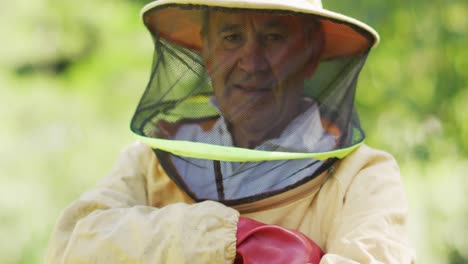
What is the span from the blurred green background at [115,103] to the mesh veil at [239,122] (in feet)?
9.77

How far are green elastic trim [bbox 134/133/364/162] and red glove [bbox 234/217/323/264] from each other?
24 centimetres

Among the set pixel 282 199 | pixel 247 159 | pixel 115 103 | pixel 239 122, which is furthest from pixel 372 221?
pixel 115 103

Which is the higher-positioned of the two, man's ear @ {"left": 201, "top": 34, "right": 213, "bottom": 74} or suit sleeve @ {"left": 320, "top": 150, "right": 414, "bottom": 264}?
man's ear @ {"left": 201, "top": 34, "right": 213, "bottom": 74}

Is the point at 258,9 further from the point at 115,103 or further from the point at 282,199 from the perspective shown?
the point at 115,103

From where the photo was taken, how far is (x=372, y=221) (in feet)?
7.88

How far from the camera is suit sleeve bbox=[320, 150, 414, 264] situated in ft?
7.59

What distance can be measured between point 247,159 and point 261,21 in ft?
1.58

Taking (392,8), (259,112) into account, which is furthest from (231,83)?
(392,8)

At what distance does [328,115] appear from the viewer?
2.76 metres

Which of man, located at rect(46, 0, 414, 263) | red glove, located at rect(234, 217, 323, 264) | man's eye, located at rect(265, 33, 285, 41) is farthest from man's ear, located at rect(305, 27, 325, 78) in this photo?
red glove, located at rect(234, 217, 323, 264)

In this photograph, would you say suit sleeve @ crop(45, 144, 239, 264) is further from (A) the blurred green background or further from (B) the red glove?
(A) the blurred green background

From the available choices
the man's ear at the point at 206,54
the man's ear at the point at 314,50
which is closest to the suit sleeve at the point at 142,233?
the man's ear at the point at 206,54

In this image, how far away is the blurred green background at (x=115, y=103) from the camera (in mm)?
5809

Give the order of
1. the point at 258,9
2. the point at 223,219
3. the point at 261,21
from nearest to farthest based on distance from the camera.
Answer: the point at 223,219, the point at 258,9, the point at 261,21
